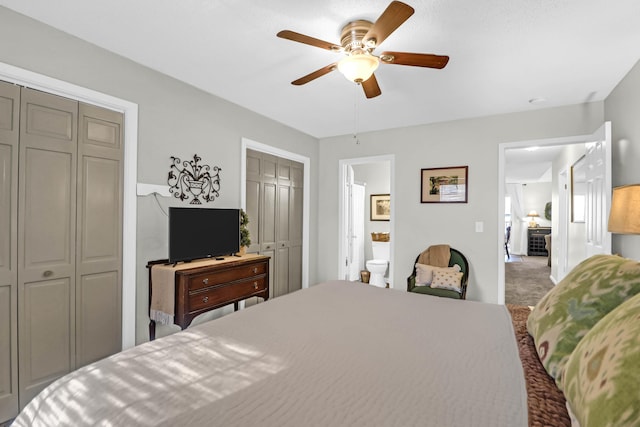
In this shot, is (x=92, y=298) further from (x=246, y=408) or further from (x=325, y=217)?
(x=325, y=217)

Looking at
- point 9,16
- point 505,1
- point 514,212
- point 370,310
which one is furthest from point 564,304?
point 514,212

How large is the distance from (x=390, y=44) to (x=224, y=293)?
2388 millimetres

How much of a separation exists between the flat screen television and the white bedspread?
1.32 meters

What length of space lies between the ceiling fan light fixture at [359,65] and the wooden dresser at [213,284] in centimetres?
186

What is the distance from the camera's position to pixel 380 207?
6.18 meters

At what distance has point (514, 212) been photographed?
1014 cm

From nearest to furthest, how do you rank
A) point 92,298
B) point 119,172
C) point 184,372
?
point 184,372 < point 92,298 < point 119,172

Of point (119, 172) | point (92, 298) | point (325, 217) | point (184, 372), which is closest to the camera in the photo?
point (184, 372)

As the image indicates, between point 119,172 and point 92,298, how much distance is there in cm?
96

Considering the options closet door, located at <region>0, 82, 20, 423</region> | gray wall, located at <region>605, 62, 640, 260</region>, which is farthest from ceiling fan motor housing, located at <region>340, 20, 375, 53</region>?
gray wall, located at <region>605, 62, 640, 260</region>

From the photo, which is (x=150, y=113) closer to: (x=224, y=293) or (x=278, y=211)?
(x=224, y=293)

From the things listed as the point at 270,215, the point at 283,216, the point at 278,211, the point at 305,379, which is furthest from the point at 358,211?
the point at 305,379

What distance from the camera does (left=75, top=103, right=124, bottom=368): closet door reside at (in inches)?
90.4

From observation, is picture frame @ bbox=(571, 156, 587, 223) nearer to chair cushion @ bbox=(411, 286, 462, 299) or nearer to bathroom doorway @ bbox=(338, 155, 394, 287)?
chair cushion @ bbox=(411, 286, 462, 299)
